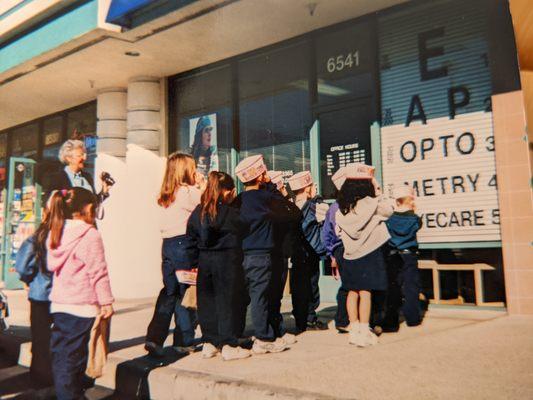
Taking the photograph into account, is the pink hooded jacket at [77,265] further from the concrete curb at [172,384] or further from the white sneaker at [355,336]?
the white sneaker at [355,336]

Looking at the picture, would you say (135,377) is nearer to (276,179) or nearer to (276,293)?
(276,293)

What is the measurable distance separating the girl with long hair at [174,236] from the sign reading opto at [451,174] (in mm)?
3007

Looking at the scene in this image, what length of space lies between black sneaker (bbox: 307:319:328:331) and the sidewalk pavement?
80mm

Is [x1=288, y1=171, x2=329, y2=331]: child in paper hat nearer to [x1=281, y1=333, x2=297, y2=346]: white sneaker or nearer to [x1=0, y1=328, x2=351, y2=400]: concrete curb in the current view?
[x1=281, y1=333, x2=297, y2=346]: white sneaker

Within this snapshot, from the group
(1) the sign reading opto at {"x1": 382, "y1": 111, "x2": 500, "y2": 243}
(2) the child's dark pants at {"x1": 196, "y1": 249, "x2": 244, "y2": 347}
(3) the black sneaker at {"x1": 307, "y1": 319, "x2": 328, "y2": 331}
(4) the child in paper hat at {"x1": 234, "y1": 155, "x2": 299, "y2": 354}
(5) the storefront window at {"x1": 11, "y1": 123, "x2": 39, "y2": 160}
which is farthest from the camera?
(5) the storefront window at {"x1": 11, "y1": 123, "x2": 39, "y2": 160}

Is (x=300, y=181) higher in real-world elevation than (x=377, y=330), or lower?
higher

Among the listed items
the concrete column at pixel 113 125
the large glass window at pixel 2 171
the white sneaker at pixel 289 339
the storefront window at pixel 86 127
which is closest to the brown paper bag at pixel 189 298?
the white sneaker at pixel 289 339

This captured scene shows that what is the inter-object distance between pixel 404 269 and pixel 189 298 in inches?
83.2

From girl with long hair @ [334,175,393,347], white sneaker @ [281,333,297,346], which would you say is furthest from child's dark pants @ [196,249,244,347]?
girl with long hair @ [334,175,393,347]

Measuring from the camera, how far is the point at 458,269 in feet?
19.0

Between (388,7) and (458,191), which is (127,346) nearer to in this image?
(458,191)

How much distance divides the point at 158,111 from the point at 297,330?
4.92 metres

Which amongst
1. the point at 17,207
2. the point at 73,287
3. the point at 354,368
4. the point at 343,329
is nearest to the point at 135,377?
the point at 73,287

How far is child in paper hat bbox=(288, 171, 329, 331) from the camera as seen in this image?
4938mm
